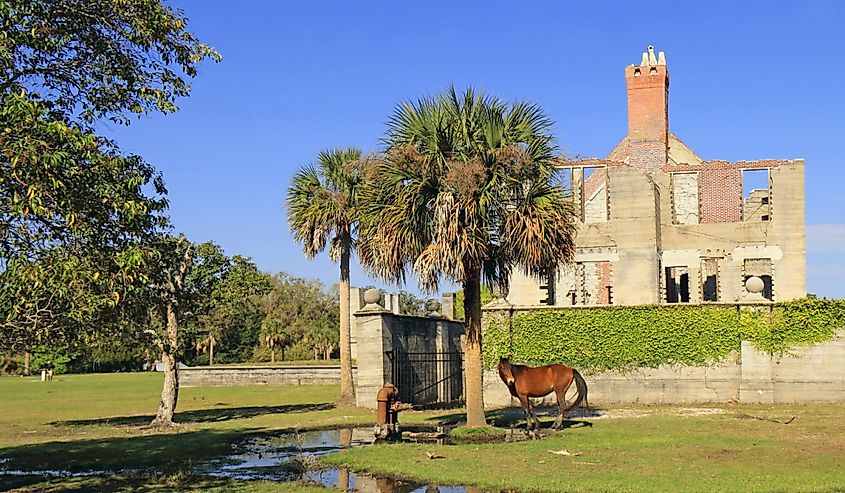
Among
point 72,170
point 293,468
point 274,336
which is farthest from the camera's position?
point 274,336

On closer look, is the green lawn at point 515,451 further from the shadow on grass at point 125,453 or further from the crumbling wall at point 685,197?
the crumbling wall at point 685,197

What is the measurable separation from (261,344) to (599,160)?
1580 inches

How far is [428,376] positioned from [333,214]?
6028 millimetres

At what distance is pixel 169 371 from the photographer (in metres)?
23.0

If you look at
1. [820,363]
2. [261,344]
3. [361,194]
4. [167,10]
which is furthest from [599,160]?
[261,344]

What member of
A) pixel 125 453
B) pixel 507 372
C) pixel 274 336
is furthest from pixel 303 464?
pixel 274 336

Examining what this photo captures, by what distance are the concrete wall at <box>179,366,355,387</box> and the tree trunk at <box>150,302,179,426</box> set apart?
20737 mm

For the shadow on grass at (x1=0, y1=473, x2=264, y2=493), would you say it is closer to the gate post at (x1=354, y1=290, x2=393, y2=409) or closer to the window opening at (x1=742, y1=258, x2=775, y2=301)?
the gate post at (x1=354, y1=290, x2=393, y2=409)

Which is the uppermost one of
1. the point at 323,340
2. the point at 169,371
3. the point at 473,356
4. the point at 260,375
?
the point at 473,356

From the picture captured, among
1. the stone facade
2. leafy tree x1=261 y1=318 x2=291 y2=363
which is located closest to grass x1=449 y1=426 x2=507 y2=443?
the stone facade

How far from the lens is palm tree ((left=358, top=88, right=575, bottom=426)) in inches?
720

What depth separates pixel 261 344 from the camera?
72250 mm

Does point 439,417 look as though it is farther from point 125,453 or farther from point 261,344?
point 261,344

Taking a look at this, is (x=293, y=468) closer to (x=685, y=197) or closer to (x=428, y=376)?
(x=428, y=376)
